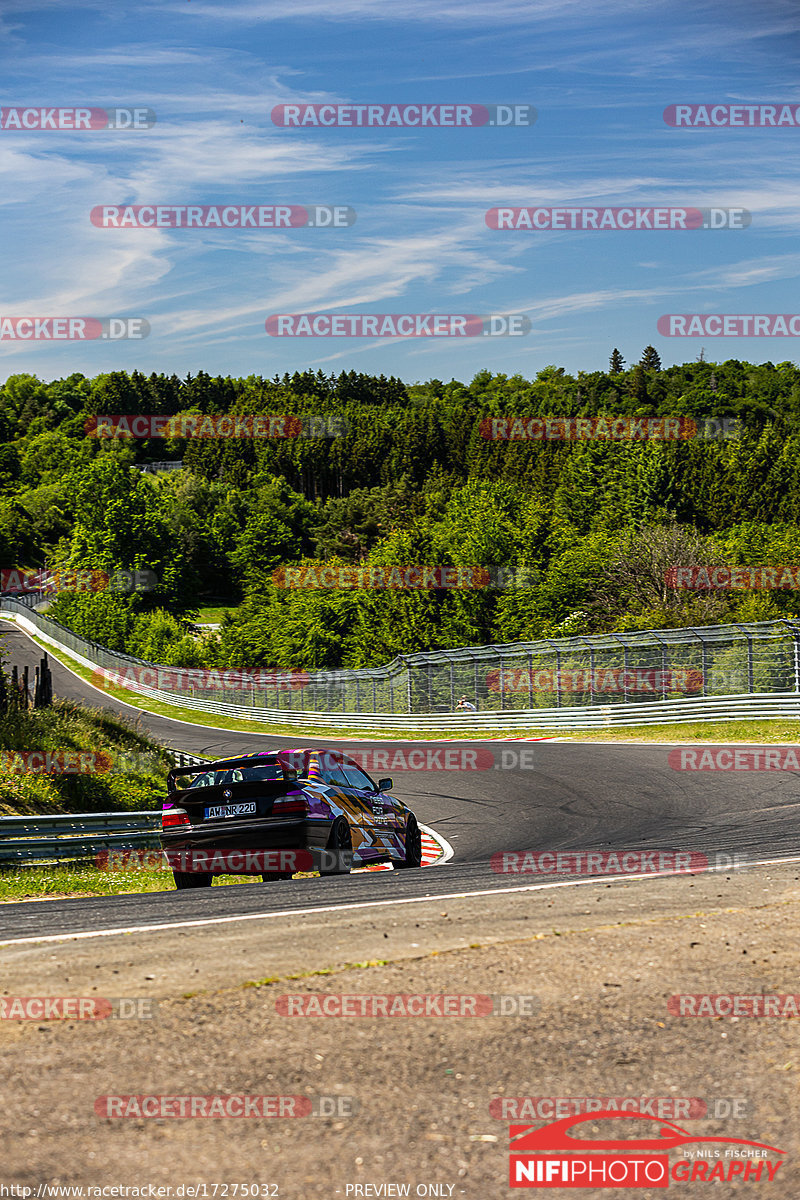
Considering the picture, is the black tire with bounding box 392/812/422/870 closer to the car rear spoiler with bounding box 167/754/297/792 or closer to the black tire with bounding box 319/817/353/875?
the black tire with bounding box 319/817/353/875

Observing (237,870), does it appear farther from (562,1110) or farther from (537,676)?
(537,676)

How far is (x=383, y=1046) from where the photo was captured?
15.0ft

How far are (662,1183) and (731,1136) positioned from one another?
15.2 inches

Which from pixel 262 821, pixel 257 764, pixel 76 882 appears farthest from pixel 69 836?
pixel 262 821

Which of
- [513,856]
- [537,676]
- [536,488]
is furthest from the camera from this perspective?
[536,488]

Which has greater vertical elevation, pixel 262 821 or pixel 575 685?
pixel 262 821

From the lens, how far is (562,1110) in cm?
396

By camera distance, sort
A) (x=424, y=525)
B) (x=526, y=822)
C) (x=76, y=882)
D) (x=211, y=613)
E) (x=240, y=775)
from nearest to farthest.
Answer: (x=240, y=775), (x=76, y=882), (x=526, y=822), (x=424, y=525), (x=211, y=613)

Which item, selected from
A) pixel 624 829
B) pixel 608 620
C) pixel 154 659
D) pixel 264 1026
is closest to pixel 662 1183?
pixel 264 1026

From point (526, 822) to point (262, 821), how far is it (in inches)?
251

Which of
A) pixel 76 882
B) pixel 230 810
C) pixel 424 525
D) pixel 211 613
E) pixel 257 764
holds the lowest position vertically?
pixel 211 613

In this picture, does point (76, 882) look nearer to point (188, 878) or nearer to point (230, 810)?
point (188, 878)

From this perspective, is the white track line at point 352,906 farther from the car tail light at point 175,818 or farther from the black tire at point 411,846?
the black tire at point 411,846

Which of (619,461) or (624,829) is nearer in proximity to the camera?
(624,829)
